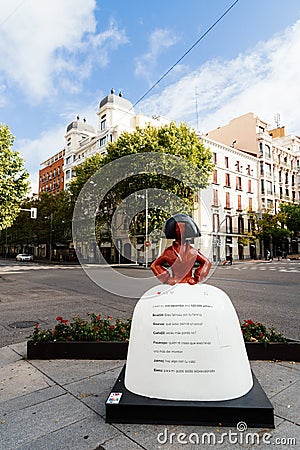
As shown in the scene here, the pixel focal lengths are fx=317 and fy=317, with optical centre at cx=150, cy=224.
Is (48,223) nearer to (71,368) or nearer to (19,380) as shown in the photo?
(71,368)

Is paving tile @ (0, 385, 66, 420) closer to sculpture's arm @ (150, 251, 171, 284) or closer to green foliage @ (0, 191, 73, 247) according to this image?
sculpture's arm @ (150, 251, 171, 284)

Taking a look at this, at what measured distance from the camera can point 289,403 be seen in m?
3.40

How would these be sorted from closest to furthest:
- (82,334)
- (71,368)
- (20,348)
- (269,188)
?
(71,368), (82,334), (20,348), (269,188)

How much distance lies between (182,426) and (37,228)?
50364 millimetres

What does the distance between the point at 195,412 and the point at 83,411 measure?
1180 millimetres

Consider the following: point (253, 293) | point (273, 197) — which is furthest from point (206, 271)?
point (273, 197)

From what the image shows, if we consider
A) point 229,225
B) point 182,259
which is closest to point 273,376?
point 182,259

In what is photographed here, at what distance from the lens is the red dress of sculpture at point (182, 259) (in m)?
3.45

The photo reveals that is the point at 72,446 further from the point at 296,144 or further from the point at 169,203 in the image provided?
the point at 296,144

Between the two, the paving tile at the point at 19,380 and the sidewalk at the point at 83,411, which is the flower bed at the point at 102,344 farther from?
the paving tile at the point at 19,380

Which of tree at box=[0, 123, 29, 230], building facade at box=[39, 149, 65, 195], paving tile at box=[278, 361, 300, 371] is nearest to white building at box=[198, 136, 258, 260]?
tree at box=[0, 123, 29, 230]

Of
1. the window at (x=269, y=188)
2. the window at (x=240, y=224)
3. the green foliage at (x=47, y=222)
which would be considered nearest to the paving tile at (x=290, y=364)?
the green foliage at (x=47, y=222)

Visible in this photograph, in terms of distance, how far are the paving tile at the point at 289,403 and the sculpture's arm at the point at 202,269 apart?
5.06 ft

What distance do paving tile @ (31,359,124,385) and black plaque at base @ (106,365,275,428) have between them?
1.31 meters
